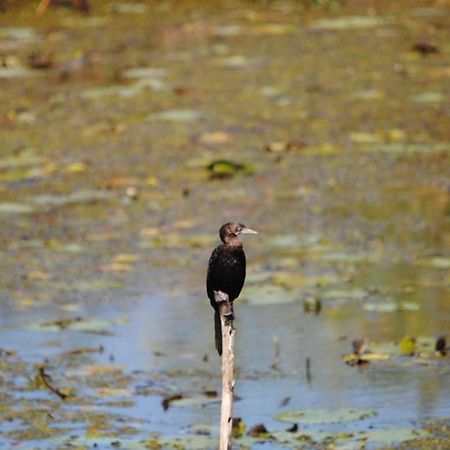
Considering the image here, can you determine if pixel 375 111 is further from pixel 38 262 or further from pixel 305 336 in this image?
pixel 305 336

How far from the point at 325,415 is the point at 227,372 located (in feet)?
4.64

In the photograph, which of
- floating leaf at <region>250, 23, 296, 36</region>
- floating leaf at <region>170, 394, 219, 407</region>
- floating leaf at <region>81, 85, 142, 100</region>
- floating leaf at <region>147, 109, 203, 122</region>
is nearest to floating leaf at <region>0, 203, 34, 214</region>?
floating leaf at <region>147, 109, 203, 122</region>

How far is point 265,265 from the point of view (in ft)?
27.9

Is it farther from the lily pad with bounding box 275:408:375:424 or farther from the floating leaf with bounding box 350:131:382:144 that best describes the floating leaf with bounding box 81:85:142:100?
the lily pad with bounding box 275:408:375:424

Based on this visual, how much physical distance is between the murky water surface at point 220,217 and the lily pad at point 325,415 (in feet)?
0.03

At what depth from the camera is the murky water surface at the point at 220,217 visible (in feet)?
21.6

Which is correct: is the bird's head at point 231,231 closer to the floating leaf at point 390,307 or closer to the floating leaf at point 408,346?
the floating leaf at point 408,346

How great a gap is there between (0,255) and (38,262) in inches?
11.1

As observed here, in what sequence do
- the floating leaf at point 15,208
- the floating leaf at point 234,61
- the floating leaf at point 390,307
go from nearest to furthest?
the floating leaf at point 390,307, the floating leaf at point 15,208, the floating leaf at point 234,61

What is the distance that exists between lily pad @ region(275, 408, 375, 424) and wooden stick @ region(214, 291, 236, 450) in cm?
121

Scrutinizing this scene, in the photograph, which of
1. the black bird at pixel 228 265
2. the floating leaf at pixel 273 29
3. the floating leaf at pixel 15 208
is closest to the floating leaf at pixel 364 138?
the floating leaf at pixel 15 208

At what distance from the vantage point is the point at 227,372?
4.89m

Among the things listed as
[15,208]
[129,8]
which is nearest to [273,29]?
[129,8]

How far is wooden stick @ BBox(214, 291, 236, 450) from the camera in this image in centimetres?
489
